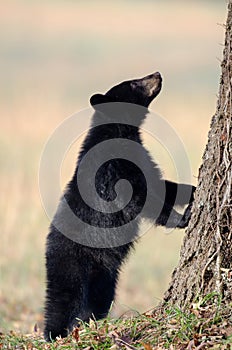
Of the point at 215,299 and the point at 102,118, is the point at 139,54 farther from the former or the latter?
the point at 215,299

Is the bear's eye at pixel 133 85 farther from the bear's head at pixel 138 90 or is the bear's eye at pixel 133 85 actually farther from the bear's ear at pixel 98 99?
the bear's ear at pixel 98 99

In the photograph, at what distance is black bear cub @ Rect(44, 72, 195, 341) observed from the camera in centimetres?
621

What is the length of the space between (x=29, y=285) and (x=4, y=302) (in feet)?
2.09

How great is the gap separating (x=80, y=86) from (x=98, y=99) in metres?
12.8

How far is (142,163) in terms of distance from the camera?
22.1 ft

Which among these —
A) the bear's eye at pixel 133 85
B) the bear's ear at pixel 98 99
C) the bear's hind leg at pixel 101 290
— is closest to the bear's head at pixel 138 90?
the bear's eye at pixel 133 85

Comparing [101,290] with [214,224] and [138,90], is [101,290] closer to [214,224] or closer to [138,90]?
[214,224]

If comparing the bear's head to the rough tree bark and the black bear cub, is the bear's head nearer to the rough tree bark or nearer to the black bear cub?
the black bear cub

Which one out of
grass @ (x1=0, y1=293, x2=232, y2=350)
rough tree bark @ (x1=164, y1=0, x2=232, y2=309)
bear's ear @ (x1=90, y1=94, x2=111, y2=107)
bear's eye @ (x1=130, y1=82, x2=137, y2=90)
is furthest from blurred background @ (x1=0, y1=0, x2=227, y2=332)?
bear's eye @ (x1=130, y1=82, x2=137, y2=90)

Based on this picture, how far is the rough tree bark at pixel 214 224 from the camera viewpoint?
4812 millimetres

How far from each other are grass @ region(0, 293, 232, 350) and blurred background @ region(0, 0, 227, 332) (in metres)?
0.19

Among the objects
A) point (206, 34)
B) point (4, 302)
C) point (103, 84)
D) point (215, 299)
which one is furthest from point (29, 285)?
point (206, 34)

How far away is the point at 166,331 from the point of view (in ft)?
15.2

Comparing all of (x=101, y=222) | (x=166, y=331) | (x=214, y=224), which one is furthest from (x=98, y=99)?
(x=166, y=331)
